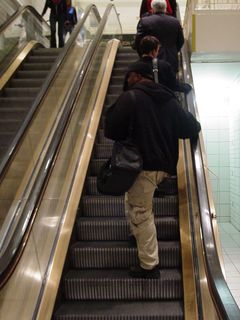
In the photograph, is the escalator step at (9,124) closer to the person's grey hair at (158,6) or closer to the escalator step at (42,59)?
the escalator step at (42,59)

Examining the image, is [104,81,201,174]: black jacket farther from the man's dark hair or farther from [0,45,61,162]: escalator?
[0,45,61,162]: escalator

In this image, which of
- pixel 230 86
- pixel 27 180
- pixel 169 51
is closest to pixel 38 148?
pixel 27 180

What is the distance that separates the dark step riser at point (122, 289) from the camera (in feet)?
9.05

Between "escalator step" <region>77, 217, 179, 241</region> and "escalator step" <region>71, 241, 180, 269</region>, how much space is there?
18 cm

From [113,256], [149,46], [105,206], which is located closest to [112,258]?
[113,256]

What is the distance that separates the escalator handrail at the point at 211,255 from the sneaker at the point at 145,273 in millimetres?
717

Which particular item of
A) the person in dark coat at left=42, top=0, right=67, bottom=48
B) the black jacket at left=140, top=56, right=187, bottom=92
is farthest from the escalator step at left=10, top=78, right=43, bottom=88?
the black jacket at left=140, top=56, right=187, bottom=92

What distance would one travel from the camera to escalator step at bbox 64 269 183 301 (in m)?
2.76

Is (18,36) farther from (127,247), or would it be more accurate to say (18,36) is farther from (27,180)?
(127,247)

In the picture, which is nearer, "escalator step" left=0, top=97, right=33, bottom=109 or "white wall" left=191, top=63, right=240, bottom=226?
"escalator step" left=0, top=97, right=33, bottom=109

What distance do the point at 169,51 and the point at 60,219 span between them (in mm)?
2475

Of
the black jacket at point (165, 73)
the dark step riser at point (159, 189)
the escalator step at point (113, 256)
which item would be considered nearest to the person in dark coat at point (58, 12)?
the dark step riser at point (159, 189)

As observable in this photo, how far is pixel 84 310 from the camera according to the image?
2.66m

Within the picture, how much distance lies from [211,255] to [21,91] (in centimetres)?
461
